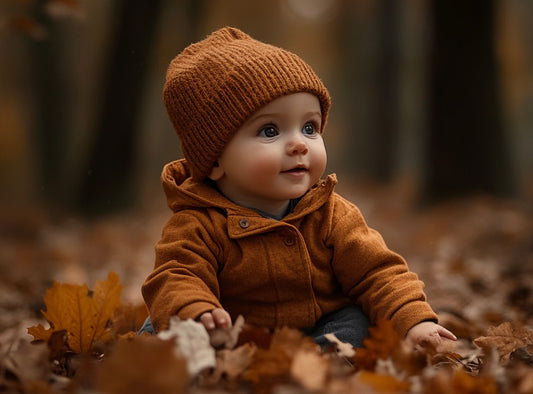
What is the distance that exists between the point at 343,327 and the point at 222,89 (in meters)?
1.06

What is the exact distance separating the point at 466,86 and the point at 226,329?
6.70 metres

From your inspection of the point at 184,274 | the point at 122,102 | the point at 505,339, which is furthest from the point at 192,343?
the point at 122,102

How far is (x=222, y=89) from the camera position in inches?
99.0

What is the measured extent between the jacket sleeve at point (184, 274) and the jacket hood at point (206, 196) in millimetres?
67

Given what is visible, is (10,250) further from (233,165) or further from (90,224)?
(233,165)

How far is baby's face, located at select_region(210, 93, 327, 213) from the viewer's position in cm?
244

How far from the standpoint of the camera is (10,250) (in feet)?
28.6

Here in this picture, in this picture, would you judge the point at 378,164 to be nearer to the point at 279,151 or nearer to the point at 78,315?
the point at 279,151

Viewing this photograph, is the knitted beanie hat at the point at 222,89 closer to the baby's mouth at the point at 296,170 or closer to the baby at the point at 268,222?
the baby at the point at 268,222

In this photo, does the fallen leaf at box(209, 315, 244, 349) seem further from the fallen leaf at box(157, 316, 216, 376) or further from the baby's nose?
the baby's nose

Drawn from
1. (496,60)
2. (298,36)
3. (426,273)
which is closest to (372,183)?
(496,60)

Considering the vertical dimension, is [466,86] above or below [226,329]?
above

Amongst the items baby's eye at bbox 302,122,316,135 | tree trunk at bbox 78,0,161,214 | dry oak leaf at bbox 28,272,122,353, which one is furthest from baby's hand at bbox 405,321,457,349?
tree trunk at bbox 78,0,161,214

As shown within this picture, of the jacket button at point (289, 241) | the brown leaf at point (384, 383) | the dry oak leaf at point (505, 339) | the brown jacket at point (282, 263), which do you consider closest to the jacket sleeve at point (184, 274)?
the brown jacket at point (282, 263)
